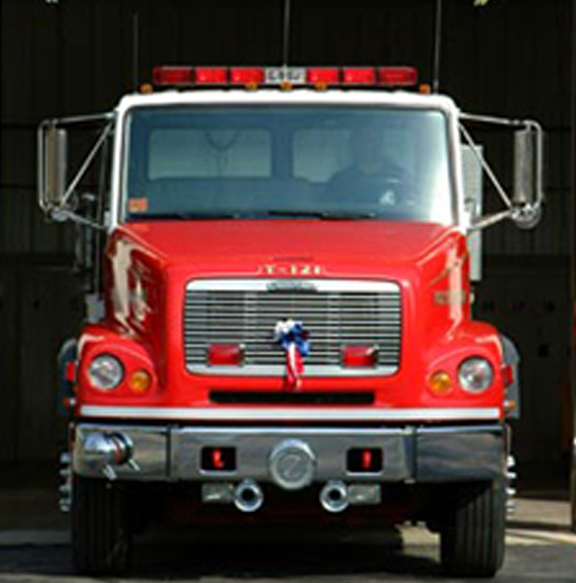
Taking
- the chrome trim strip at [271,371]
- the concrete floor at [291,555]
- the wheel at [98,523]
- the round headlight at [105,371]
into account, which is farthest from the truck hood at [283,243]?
the concrete floor at [291,555]

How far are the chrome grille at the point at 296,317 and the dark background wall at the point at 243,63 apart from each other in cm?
1379

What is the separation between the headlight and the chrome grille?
379 millimetres

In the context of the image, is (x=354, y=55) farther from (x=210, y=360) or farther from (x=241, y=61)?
(x=210, y=360)

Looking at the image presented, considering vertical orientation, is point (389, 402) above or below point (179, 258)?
below

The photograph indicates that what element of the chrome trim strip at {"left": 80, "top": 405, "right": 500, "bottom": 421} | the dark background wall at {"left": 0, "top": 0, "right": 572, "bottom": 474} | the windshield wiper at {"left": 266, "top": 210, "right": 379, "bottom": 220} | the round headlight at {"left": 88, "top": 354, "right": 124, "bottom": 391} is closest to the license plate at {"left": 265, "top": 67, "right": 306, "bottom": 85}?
the windshield wiper at {"left": 266, "top": 210, "right": 379, "bottom": 220}

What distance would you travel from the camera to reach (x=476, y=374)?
455 inches

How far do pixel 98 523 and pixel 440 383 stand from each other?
2140 mm

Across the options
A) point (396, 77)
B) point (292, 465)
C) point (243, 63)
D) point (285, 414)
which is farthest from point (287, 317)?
point (243, 63)

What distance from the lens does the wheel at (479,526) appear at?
38.9ft

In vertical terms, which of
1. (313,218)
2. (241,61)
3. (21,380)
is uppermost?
(241,61)

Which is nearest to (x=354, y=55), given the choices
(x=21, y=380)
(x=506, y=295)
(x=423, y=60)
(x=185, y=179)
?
(x=423, y=60)

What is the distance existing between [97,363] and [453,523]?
2280 millimetres

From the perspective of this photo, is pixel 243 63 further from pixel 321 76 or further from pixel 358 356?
pixel 358 356

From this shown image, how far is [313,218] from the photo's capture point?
12.4 meters
